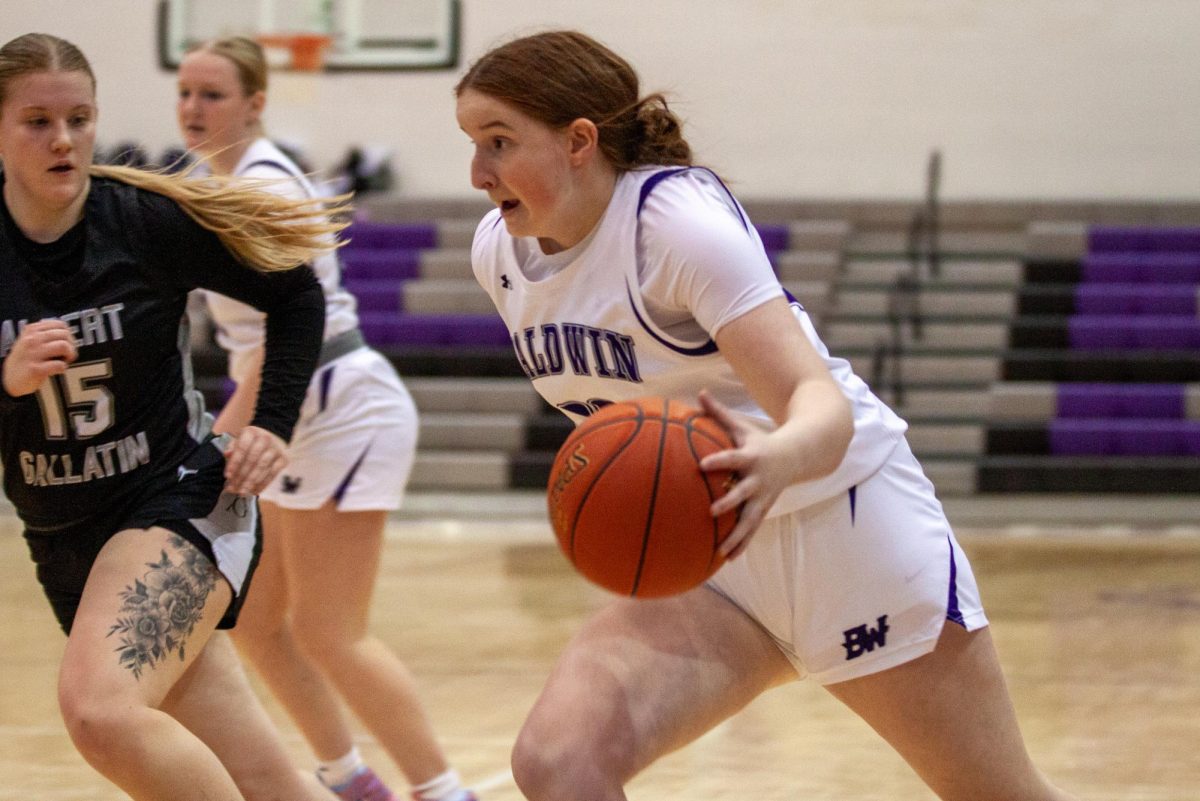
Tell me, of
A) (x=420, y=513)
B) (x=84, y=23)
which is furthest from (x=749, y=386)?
(x=84, y=23)

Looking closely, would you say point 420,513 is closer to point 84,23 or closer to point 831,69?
point 831,69

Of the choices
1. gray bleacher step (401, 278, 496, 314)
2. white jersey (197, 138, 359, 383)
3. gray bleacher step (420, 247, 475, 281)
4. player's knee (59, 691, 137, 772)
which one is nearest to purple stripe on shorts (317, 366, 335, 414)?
white jersey (197, 138, 359, 383)

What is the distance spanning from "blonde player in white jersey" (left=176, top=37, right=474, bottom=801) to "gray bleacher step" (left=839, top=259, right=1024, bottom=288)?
7.48 metres

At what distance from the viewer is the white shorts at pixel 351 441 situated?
3648 millimetres

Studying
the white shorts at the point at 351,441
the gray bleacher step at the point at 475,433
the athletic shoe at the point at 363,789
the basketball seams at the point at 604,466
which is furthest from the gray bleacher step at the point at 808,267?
the basketball seams at the point at 604,466

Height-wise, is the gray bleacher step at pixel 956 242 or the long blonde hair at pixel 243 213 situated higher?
the long blonde hair at pixel 243 213

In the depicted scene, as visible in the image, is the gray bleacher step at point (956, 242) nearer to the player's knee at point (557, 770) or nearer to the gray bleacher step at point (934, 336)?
the gray bleacher step at point (934, 336)

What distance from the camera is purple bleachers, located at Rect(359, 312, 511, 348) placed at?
10.7 metres

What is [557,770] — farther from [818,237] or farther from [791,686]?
[818,237]

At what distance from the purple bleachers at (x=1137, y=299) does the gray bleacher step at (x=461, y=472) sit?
4297mm

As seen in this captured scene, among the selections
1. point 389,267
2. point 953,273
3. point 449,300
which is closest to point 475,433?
point 449,300

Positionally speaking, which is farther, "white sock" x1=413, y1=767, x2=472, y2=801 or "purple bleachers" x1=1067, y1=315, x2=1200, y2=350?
"purple bleachers" x1=1067, y1=315, x2=1200, y2=350

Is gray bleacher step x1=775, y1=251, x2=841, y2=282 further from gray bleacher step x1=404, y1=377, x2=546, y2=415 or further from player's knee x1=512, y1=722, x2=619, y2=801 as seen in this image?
player's knee x1=512, y1=722, x2=619, y2=801

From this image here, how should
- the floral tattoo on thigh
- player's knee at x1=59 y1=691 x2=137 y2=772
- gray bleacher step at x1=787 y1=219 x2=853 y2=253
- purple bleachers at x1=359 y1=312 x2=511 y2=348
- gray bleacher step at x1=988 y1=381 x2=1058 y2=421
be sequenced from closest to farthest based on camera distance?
player's knee at x1=59 y1=691 x2=137 y2=772 < the floral tattoo on thigh < gray bleacher step at x1=988 y1=381 x2=1058 y2=421 < purple bleachers at x1=359 y1=312 x2=511 y2=348 < gray bleacher step at x1=787 y1=219 x2=853 y2=253
